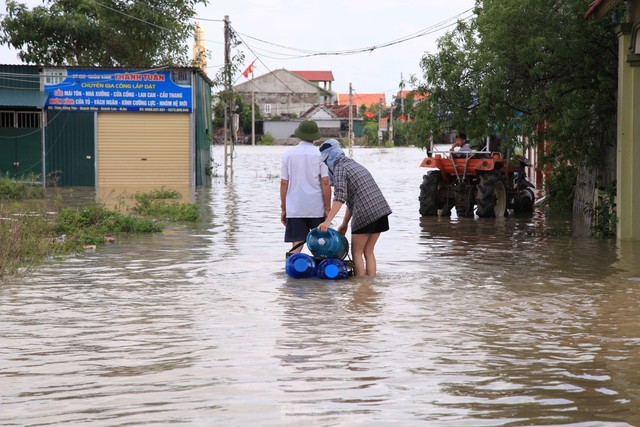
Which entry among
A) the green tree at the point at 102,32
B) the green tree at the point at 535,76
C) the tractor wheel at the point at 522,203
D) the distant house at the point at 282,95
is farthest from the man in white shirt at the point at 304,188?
the distant house at the point at 282,95

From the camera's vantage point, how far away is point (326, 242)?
11.4 meters

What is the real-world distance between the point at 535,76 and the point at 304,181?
7216 millimetres

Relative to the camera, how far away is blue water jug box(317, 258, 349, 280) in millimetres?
11383

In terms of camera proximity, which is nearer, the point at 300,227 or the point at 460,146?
the point at 300,227

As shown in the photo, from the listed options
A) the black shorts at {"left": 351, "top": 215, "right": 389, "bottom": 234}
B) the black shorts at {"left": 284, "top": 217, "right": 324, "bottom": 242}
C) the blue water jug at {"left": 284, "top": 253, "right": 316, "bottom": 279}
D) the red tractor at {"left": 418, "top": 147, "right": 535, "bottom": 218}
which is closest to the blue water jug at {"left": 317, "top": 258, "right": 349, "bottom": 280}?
the blue water jug at {"left": 284, "top": 253, "right": 316, "bottom": 279}

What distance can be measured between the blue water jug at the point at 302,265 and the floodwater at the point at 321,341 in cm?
18

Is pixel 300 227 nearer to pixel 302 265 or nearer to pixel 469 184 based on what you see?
pixel 302 265

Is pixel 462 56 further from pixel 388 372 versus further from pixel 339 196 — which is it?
pixel 388 372

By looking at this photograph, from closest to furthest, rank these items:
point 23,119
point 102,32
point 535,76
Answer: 1. point 535,76
2. point 23,119
3. point 102,32

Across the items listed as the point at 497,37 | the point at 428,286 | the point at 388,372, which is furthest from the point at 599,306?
the point at 497,37

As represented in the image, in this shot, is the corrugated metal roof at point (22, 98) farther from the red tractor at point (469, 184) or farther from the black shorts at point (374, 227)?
the black shorts at point (374, 227)

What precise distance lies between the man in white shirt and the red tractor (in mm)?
9268

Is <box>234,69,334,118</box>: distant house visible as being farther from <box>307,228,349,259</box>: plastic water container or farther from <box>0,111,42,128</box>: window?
<box>307,228,349,259</box>: plastic water container

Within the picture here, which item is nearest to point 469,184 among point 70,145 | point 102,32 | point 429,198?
point 429,198
